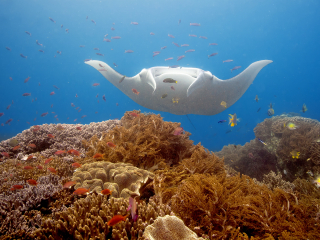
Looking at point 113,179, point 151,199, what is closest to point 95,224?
point 151,199

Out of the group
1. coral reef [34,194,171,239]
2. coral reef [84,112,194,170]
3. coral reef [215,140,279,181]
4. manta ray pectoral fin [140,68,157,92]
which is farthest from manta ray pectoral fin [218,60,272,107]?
coral reef [34,194,171,239]

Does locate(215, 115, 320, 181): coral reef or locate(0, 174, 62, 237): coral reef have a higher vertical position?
locate(215, 115, 320, 181): coral reef

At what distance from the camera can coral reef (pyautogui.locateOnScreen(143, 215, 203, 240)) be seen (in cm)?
142

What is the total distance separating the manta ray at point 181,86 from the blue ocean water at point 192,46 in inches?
1463

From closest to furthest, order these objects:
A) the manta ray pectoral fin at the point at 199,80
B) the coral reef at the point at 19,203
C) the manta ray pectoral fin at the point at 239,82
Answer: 1. the coral reef at the point at 19,203
2. the manta ray pectoral fin at the point at 199,80
3. the manta ray pectoral fin at the point at 239,82

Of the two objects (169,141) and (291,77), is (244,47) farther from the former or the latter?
(169,141)

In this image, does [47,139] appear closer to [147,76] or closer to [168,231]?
[147,76]

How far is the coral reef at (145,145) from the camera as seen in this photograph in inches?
135

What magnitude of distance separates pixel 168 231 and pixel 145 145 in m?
2.25

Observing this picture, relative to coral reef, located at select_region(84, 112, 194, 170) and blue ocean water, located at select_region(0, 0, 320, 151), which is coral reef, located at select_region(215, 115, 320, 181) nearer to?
coral reef, located at select_region(84, 112, 194, 170)

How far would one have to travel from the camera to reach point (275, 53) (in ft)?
195

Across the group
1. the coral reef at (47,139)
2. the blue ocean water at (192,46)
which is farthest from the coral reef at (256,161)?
the blue ocean water at (192,46)

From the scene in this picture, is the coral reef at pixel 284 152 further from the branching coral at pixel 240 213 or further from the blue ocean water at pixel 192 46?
the blue ocean water at pixel 192 46

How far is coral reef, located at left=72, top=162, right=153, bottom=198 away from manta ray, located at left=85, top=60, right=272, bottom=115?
5.09 metres
